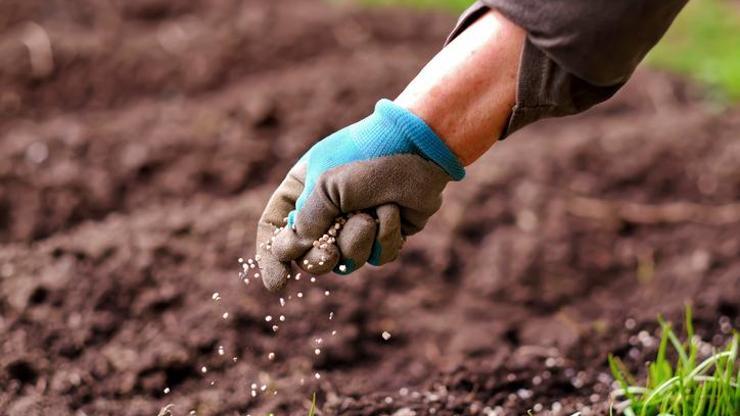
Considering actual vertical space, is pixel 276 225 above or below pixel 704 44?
below

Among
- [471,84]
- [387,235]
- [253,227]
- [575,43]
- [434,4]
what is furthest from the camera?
[434,4]

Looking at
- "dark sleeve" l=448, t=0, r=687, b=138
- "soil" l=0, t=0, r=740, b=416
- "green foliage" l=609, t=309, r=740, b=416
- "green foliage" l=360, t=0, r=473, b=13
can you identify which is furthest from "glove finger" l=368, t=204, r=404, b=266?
"green foliage" l=360, t=0, r=473, b=13

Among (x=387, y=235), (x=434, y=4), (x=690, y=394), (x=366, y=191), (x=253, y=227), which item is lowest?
(x=690, y=394)

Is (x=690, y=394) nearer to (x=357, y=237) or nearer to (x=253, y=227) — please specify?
(x=357, y=237)

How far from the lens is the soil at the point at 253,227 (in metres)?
2.71

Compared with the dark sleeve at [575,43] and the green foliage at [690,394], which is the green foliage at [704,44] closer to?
the green foliage at [690,394]

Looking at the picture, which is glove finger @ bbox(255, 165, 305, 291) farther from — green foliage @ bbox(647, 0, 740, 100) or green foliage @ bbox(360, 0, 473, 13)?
green foliage @ bbox(360, 0, 473, 13)

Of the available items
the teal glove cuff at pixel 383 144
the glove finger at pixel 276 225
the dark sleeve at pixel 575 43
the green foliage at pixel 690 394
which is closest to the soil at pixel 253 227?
the green foliage at pixel 690 394

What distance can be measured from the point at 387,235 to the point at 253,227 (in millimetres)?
1545

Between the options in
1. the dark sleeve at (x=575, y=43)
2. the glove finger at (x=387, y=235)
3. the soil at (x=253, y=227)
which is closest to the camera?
the dark sleeve at (x=575, y=43)

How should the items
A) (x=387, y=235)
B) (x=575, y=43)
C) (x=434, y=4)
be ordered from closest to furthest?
1. (x=575, y=43)
2. (x=387, y=235)
3. (x=434, y=4)

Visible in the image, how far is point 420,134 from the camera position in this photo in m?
1.93

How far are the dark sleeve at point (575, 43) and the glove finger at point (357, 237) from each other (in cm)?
37

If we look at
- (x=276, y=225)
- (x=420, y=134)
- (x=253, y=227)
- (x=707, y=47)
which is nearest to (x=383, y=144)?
Result: (x=420, y=134)
